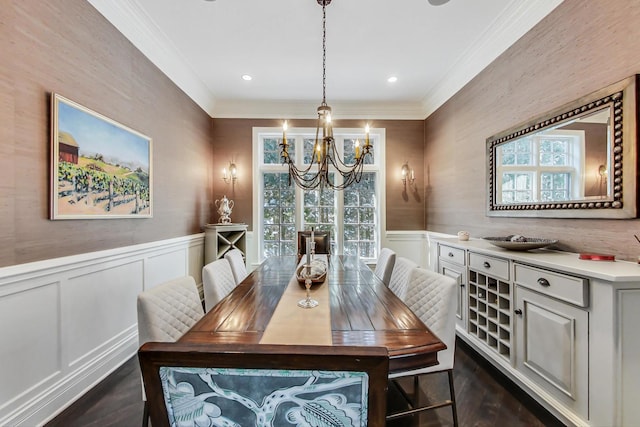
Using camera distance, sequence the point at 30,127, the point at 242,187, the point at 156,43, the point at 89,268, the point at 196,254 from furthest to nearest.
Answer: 1. the point at 242,187
2. the point at 196,254
3. the point at 156,43
4. the point at 89,268
5. the point at 30,127

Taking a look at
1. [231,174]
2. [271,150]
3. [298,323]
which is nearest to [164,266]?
[231,174]

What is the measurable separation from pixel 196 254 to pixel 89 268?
1739mm

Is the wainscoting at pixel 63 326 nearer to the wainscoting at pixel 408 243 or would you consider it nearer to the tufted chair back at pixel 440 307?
the tufted chair back at pixel 440 307

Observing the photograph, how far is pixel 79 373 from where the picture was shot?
6.18ft

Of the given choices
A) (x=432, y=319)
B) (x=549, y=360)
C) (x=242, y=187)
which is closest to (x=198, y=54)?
(x=242, y=187)

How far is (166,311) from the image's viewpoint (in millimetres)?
1466

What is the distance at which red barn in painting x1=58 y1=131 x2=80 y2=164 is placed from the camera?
1.74 m

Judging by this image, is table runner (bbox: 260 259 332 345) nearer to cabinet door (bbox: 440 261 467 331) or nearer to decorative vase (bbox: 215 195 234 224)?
cabinet door (bbox: 440 261 467 331)

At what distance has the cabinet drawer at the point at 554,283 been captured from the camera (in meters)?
1.41

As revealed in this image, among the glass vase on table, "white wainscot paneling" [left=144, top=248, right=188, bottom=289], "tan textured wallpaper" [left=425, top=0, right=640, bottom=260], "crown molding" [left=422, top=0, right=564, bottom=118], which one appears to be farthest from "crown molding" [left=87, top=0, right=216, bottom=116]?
"tan textured wallpaper" [left=425, top=0, right=640, bottom=260]

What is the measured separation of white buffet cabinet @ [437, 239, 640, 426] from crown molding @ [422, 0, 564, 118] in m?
1.87

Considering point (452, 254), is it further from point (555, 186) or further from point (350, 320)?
point (350, 320)

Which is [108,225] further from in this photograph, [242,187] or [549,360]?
[549,360]

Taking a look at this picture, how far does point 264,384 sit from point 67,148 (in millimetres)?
2102
